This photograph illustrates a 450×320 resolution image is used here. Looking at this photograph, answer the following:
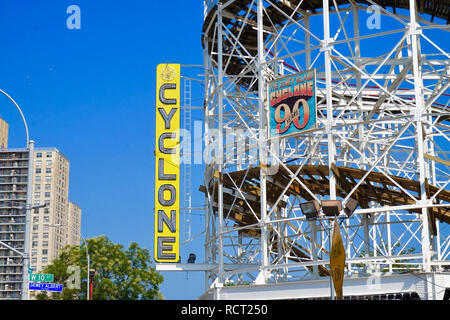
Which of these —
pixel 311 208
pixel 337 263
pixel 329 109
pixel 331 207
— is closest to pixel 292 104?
pixel 329 109

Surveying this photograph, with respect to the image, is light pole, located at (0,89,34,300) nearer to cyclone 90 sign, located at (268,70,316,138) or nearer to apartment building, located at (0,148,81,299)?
cyclone 90 sign, located at (268,70,316,138)

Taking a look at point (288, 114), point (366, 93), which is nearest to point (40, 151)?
point (366, 93)

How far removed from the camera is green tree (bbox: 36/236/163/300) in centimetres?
7175

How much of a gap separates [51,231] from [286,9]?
142880 millimetres

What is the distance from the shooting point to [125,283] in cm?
7269

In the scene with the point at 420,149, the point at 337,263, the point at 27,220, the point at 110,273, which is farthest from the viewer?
the point at 110,273

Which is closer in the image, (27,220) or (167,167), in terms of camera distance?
(27,220)

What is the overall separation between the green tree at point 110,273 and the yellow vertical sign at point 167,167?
31.0m

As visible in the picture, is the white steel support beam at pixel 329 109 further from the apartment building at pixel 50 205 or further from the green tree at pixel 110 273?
the apartment building at pixel 50 205

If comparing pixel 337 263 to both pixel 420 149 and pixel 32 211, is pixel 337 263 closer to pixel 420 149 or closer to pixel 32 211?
pixel 420 149

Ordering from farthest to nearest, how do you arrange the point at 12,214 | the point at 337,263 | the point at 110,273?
the point at 12,214, the point at 110,273, the point at 337,263

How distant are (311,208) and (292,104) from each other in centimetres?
1117

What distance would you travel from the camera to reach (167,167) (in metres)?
42.2

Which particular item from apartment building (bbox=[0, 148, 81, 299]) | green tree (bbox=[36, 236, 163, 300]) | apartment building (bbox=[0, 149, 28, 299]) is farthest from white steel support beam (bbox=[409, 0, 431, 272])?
apartment building (bbox=[0, 149, 28, 299])
